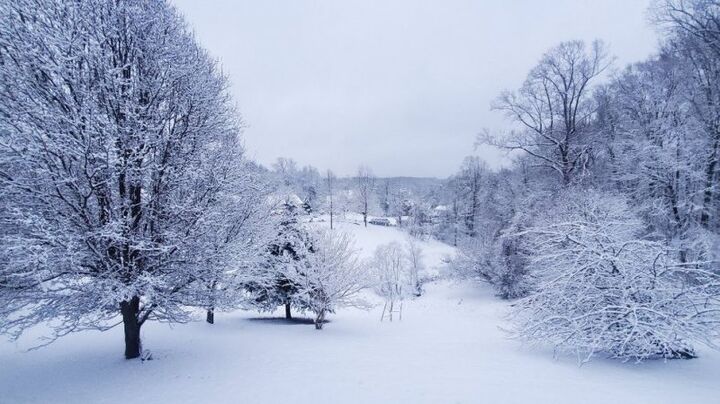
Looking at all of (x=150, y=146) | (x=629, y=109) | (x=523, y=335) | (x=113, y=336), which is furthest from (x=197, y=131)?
(x=629, y=109)

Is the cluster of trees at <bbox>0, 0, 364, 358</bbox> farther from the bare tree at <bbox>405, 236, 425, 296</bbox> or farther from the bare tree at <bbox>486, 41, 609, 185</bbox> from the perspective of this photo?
the bare tree at <bbox>405, 236, 425, 296</bbox>

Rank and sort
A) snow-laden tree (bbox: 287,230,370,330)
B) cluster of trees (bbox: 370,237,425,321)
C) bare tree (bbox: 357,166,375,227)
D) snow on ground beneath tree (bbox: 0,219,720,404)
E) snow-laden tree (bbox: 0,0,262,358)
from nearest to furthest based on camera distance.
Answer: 1. snow-laden tree (bbox: 0,0,262,358)
2. snow on ground beneath tree (bbox: 0,219,720,404)
3. snow-laden tree (bbox: 287,230,370,330)
4. cluster of trees (bbox: 370,237,425,321)
5. bare tree (bbox: 357,166,375,227)

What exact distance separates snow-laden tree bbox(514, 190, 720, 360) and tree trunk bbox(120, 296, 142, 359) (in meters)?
9.91

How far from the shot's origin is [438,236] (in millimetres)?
52562

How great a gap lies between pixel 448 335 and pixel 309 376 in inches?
314

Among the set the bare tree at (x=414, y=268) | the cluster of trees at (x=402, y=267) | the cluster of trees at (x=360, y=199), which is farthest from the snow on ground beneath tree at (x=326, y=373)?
the cluster of trees at (x=360, y=199)

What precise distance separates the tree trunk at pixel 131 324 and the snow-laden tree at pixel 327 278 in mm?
6519

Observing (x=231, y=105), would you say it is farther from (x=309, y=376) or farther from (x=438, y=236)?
(x=438, y=236)

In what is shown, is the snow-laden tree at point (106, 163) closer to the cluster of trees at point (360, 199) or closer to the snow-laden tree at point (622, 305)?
the snow-laden tree at point (622, 305)

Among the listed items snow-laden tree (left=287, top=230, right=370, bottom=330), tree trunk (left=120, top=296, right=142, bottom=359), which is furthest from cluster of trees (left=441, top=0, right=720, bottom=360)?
tree trunk (left=120, top=296, right=142, bottom=359)

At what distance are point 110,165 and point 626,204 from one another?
66.6ft

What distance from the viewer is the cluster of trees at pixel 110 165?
19.3 feet

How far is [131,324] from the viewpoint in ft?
26.2

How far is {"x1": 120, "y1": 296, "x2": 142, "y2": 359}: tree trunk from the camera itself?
305 inches
